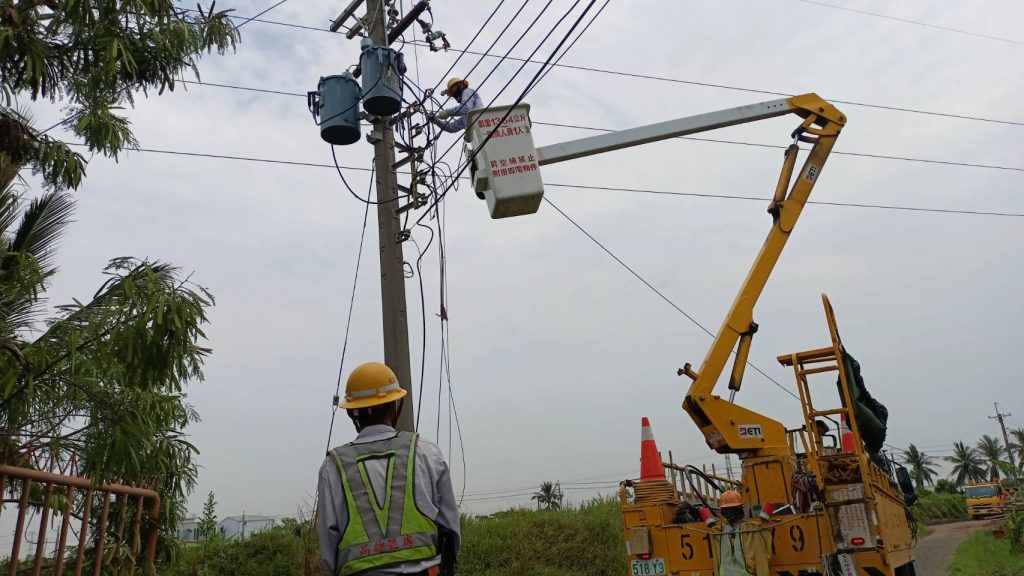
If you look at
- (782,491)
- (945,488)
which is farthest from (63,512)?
(945,488)

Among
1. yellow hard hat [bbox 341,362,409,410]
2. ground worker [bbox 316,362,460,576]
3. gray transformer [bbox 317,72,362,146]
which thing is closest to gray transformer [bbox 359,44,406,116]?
gray transformer [bbox 317,72,362,146]

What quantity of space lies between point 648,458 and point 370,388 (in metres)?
5.73

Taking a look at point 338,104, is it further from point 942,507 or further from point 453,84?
point 942,507

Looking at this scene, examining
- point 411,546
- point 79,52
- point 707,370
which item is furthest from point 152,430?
point 707,370

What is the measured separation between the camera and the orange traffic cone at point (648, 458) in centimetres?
814

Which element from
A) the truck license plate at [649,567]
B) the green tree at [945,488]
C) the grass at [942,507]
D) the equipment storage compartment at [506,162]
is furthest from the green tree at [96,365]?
the green tree at [945,488]

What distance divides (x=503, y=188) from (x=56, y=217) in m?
3.62

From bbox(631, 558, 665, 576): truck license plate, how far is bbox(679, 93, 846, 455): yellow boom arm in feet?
4.29

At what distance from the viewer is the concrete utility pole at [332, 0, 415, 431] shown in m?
7.56

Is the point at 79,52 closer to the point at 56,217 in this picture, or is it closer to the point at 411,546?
the point at 56,217

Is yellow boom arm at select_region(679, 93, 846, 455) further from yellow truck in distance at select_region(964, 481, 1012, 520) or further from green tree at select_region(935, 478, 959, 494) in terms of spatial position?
green tree at select_region(935, 478, 959, 494)

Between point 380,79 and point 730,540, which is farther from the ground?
point 380,79

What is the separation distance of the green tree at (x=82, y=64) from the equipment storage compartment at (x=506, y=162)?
261 cm

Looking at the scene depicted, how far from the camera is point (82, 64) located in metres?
5.33
